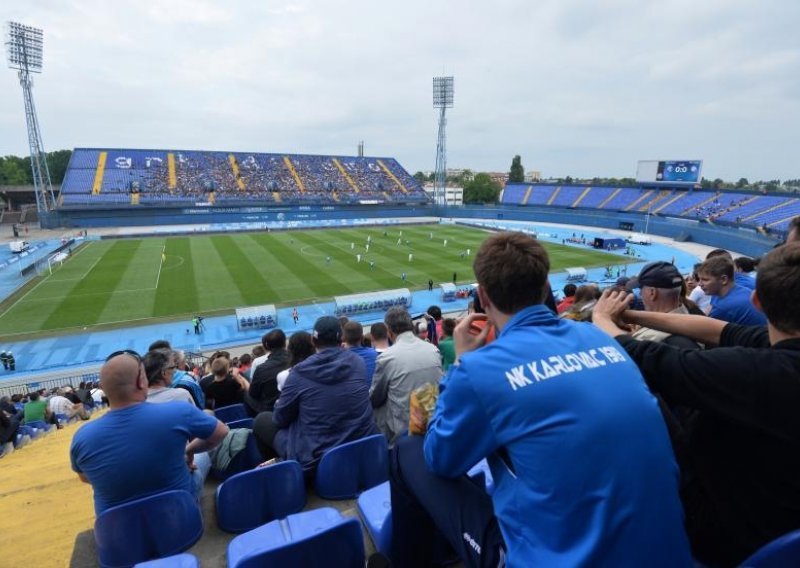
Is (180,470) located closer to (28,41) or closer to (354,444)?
(354,444)

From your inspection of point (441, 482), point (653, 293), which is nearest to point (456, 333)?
point (441, 482)

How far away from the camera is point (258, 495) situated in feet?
11.3

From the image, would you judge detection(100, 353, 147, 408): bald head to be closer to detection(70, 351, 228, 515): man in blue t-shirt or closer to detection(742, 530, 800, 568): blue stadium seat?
detection(70, 351, 228, 515): man in blue t-shirt

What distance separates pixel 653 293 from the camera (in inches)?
130

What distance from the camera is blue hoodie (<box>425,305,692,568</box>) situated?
1.60 meters

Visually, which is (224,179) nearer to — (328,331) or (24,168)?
(24,168)

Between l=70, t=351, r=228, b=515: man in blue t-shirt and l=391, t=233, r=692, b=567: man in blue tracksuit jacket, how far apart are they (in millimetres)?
2146

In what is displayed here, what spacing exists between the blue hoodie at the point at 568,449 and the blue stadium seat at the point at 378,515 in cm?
123

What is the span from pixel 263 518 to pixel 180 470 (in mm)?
728

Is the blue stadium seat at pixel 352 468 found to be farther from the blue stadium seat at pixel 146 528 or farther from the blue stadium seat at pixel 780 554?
the blue stadium seat at pixel 780 554

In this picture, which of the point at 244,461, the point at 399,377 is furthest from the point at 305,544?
the point at 244,461

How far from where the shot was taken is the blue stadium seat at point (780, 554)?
181 centimetres

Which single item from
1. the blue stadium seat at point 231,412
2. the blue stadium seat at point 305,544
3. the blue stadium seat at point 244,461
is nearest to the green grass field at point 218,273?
the blue stadium seat at point 231,412

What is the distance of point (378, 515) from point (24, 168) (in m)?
118
